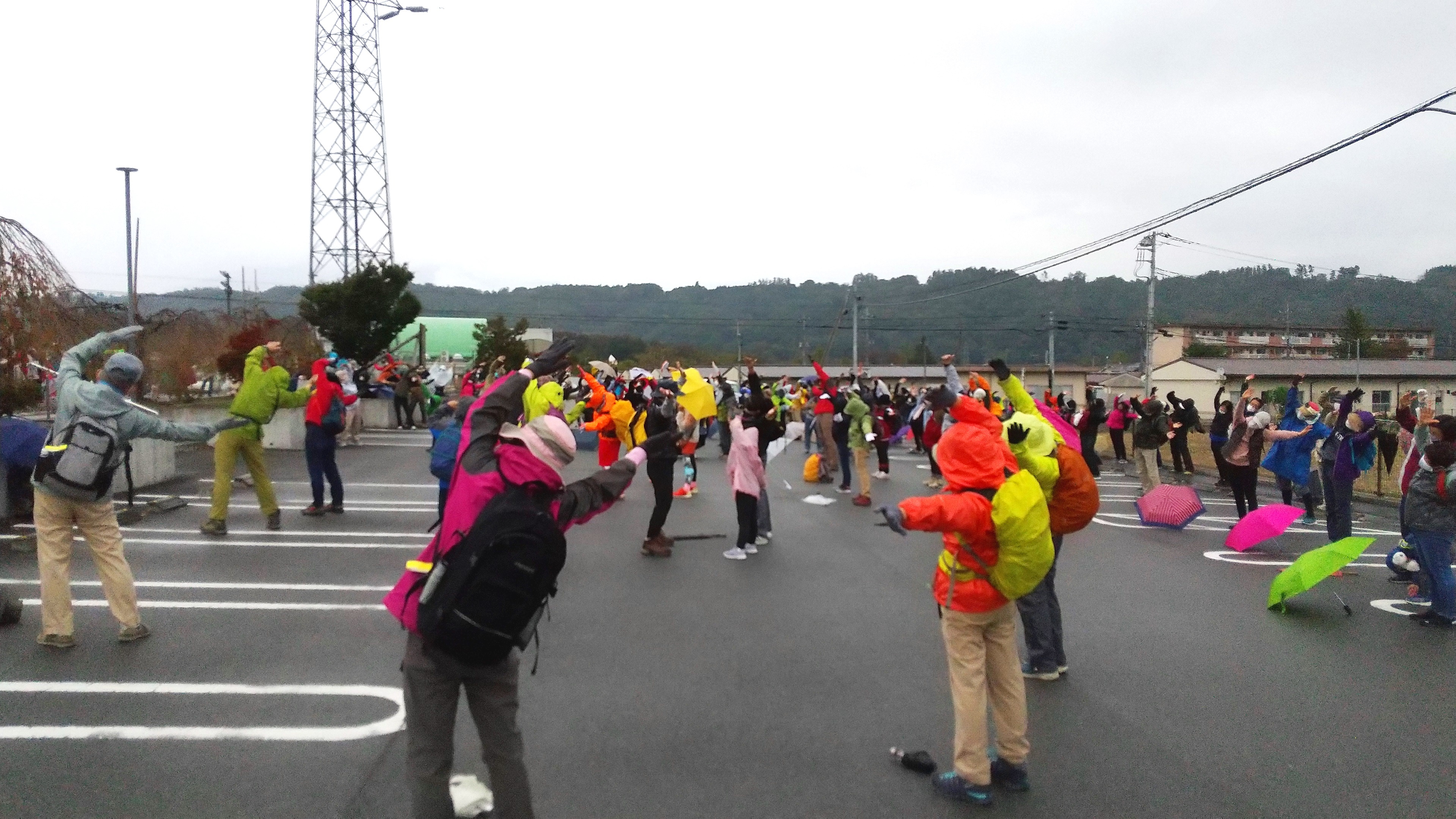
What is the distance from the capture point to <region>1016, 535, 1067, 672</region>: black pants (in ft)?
18.2

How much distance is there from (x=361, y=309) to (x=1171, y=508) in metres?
19.9

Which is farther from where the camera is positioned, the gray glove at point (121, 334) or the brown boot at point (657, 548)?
the brown boot at point (657, 548)

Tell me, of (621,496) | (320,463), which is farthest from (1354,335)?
(621,496)

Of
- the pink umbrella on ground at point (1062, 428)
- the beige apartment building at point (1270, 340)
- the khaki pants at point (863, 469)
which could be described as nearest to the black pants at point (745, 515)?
the pink umbrella on ground at point (1062, 428)

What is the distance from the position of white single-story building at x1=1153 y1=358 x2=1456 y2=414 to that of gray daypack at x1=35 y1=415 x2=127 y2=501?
5124 centimetres

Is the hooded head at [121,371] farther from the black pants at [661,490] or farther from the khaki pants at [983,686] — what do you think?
the khaki pants at [983,686]

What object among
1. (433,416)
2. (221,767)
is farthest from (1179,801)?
(433,416)

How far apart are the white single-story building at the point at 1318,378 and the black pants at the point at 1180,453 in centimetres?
3326

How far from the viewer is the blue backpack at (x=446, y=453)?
7629mm

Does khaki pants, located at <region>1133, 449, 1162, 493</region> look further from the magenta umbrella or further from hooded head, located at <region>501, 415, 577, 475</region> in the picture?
hooded head, located at <region>501, 415, 577, 475</region>

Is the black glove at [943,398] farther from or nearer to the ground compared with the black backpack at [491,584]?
farther from the ground

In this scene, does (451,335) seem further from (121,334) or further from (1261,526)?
(1261,526)

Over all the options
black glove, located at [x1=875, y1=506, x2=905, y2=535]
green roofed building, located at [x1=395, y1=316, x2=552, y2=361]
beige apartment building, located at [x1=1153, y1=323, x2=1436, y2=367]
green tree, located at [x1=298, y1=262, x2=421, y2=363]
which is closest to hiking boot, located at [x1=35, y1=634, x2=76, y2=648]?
black glove, located at [x1=875, y1=506, x2=905, y2=535]

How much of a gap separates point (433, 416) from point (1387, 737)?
8463 mm
